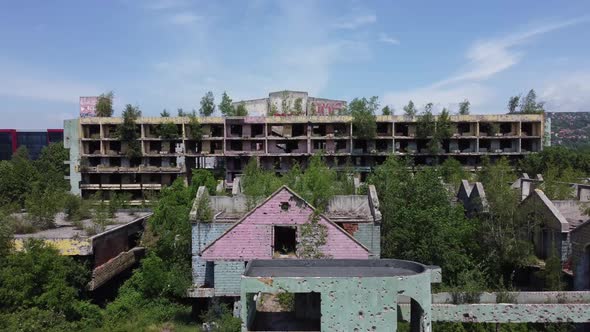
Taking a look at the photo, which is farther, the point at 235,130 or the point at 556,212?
the point at 235,130

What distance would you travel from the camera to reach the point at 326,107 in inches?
2375

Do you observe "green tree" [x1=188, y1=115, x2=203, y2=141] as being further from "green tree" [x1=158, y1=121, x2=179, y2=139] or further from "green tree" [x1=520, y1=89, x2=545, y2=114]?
"green tree" [x1=520, y1=89, x2=545, y2=114]

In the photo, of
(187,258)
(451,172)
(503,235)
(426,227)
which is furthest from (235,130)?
(503,235)

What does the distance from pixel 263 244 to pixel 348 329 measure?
7111 mm

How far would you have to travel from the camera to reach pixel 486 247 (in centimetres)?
2480

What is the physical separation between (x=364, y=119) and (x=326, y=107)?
12.0 meters

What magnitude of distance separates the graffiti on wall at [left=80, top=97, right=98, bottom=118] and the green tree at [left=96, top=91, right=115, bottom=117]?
4.00 ft

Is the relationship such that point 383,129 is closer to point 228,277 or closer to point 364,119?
point 364,119

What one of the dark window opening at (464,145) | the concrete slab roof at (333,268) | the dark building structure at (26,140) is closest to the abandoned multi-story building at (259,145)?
the dark window opening at (464,145)

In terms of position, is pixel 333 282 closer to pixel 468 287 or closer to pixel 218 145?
pixel 468 287

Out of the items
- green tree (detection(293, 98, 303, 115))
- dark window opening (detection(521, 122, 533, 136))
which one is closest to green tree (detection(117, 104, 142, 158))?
green tree (detection(293, 98, 303, 115))

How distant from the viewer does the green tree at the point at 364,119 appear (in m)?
49.2

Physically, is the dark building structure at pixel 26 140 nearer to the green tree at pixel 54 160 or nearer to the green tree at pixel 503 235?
the green tree at pixel 54 160

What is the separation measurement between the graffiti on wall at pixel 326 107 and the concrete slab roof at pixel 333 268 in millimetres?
43199
